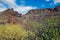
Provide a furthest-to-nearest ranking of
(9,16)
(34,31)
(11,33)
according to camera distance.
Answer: (9,16) < (34,31) < (11,33)

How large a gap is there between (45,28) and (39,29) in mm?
632

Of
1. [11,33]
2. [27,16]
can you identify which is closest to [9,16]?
[27,16]

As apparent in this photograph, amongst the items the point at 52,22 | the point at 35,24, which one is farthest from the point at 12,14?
the point at 52,22

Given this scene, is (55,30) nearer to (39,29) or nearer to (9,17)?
(39,29)

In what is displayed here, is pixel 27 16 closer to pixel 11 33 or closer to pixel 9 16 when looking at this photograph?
pixel 9 16

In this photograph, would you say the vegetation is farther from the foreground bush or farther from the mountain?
the mountain

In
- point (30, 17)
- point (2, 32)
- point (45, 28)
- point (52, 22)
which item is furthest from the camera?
point (30, 17)

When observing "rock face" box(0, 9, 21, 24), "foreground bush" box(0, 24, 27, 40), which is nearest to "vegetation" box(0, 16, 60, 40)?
"foreground bush" box(0, 24, 27, 40)

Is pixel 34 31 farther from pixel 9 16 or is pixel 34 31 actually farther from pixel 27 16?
pixel 9 16

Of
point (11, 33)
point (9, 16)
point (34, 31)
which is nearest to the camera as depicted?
point (11, 33)

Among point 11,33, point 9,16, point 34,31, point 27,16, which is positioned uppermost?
point 9,16

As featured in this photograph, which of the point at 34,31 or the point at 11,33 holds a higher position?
the point at 11,33

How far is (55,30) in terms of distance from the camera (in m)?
15.9

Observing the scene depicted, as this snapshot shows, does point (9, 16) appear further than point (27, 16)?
No
